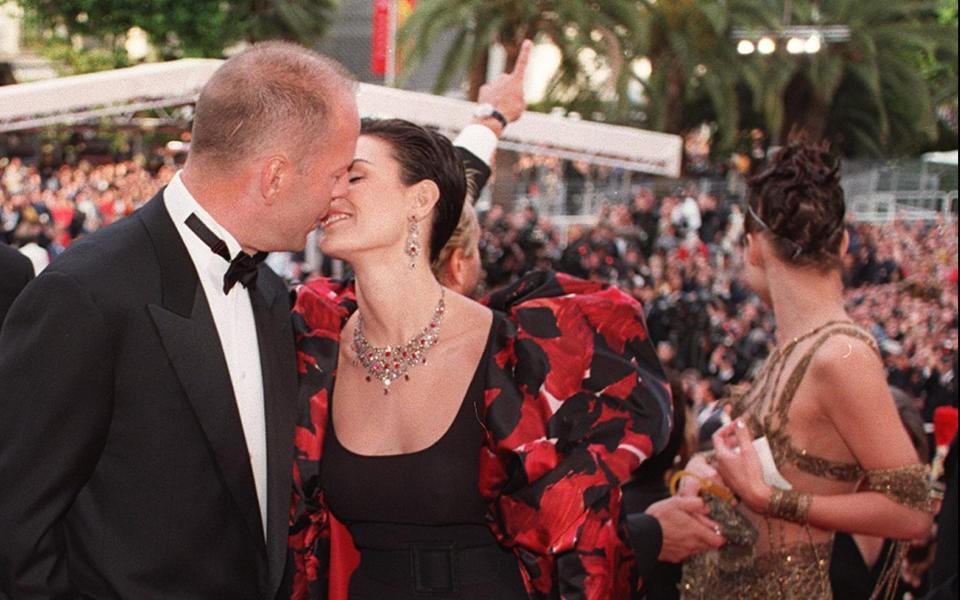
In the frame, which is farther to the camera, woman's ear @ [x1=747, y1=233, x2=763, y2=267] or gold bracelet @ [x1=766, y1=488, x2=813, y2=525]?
woman's ear @ [x1=747, y1=233, x2=763, y2=267]

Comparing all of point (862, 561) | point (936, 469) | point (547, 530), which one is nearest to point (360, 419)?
point (547, 530)

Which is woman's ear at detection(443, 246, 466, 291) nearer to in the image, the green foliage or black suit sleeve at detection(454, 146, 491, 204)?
black suit sleeve at detection(454, 146, 491, 204)

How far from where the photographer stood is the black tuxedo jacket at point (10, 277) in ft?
8.66

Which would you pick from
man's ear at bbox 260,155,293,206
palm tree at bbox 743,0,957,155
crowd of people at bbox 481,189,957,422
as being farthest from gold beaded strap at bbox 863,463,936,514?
palm tree at bbox 743,0,957,155

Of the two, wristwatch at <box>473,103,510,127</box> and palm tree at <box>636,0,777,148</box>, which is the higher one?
palm tree at <box>636,0,777,148</box>

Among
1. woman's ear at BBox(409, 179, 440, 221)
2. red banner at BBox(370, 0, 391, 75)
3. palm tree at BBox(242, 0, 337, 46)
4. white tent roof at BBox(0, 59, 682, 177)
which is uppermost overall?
palm tree at BBox(242, 0, 337, 46)

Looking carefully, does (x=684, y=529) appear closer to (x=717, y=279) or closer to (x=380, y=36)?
(x=717, y=279)

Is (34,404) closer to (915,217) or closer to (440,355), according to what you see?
(440,355)

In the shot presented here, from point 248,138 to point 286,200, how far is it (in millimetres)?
143

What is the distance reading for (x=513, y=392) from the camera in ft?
8.03

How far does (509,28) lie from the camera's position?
20.5 m

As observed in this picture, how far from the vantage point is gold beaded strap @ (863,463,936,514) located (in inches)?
108

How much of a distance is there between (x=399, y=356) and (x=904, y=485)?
1.28 m

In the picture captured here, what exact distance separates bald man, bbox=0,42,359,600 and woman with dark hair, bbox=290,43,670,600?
1.00 ft
